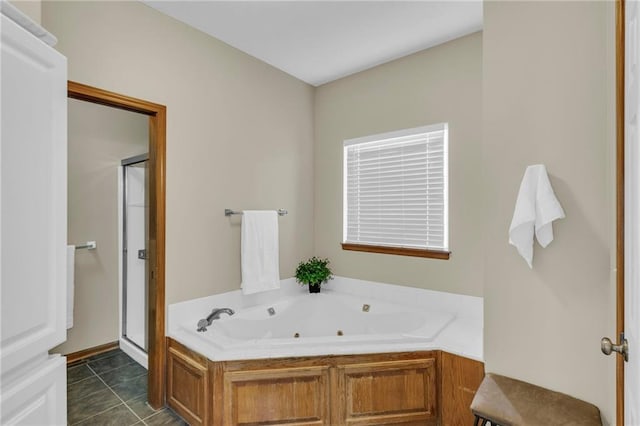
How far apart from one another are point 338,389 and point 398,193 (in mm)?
1619

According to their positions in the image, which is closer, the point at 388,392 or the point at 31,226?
the point at 31,226

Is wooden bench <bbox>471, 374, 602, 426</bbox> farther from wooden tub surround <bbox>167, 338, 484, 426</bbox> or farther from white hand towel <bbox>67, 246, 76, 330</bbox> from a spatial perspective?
white hand towel <bbox>67, 246, 76, 330</bbox>

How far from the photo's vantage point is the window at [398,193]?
261cm

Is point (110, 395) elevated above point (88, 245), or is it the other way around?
point (88, 245)

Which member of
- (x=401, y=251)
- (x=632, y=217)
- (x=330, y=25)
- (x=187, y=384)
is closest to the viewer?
(x=632, y=217)

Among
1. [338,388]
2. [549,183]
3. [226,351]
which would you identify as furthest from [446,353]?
[226,351]

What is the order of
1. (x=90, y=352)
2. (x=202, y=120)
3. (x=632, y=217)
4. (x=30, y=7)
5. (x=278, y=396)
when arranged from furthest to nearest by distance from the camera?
(x=90, y=352), (x=202, y=120), (x=278, y=396), (x=30, y=7), (x=632, y=217)

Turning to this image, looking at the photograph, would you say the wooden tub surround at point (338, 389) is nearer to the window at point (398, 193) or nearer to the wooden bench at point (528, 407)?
the wooden bench at point (528, 407)

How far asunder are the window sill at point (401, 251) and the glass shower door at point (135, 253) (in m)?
1.92

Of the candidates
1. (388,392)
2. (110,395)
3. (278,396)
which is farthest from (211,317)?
(388,392)

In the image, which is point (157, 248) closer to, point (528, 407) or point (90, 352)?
point (90, 352)

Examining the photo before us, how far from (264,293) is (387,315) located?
1063 mm

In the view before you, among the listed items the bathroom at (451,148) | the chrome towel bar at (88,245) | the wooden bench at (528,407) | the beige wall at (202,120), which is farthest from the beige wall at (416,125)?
the chrome towel bar at (88,245)

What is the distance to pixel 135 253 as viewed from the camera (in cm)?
314
